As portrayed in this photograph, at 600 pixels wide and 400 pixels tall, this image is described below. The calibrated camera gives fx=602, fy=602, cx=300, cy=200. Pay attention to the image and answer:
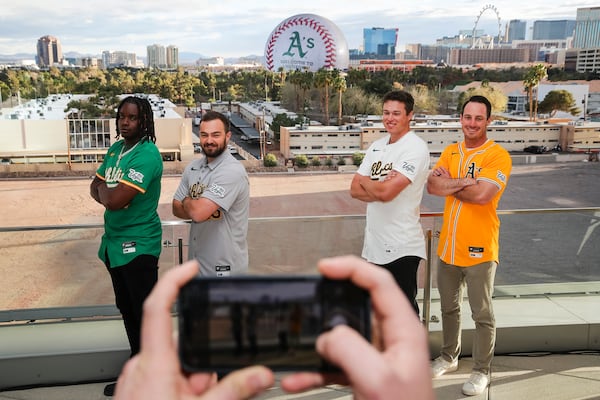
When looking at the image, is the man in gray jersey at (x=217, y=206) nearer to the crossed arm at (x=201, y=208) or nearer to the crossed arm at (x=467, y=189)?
the crossed arm at (x=201, y=208)

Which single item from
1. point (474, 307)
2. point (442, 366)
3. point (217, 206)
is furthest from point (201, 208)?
point (442, 366)

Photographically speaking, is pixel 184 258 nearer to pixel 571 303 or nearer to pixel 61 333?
pixel 61 333

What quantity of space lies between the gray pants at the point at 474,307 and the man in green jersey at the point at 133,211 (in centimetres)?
150

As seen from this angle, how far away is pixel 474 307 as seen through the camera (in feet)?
9.98

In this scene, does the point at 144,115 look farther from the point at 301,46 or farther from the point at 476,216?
the point at 301,46

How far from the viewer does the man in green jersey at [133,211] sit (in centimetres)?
263

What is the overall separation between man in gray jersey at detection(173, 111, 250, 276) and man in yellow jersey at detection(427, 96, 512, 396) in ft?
3.33

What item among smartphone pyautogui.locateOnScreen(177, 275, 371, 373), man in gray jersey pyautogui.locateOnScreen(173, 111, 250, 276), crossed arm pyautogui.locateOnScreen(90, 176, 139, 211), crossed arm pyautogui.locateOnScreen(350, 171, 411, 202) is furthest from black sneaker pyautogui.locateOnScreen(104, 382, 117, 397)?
smartphone pyautogui.locateOnScreen(177, 275, 371, 373)

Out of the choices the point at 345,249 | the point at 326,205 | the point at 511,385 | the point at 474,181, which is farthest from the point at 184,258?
the point at 326,205

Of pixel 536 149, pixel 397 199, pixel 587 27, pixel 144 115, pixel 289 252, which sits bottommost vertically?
pixel 536 149

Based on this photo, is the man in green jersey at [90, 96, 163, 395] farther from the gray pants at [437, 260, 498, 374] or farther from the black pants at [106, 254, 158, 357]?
the gray pants at [437, 260, 498, 374]

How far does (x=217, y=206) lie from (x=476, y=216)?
1.29 metres

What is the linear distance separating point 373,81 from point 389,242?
2293 inches

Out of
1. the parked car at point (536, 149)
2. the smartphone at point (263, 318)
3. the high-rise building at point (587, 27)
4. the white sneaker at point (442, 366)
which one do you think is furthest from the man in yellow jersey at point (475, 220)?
the high-rise building at point (587, 27)
